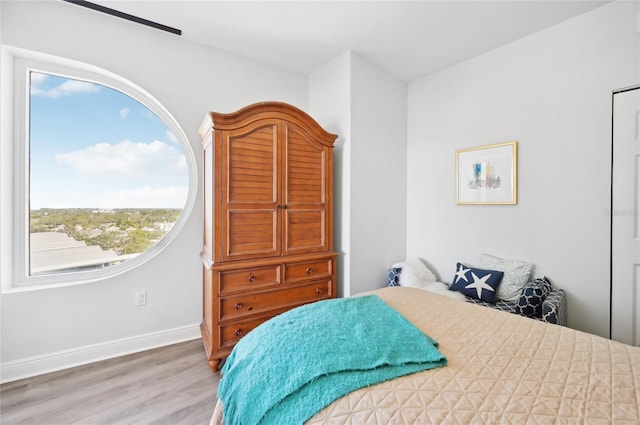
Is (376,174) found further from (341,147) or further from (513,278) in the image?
(513,278)

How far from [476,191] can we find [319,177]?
1552 mm

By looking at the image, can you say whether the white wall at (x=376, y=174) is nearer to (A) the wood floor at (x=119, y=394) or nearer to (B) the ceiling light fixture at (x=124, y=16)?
(A) the wood floor at (x=119, y=394)

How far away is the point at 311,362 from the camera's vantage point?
916 millimetres

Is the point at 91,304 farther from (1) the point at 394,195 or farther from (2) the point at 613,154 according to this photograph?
(2) the point at 613,154

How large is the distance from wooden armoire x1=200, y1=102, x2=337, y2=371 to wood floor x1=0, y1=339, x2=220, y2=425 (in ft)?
0.72

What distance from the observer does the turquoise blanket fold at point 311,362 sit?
2.74ft

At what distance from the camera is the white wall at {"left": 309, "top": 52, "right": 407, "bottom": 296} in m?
2.66

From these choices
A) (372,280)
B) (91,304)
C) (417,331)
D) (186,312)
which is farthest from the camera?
(372,280)

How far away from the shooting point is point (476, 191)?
2668mm

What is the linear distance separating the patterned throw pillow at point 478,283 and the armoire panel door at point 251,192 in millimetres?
1699

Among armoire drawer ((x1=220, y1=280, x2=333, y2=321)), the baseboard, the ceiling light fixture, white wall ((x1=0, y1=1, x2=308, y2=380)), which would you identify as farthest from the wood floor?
the ceiling light fixture

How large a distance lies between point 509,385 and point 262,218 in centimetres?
179

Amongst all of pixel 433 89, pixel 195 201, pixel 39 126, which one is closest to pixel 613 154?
pixel 433 89

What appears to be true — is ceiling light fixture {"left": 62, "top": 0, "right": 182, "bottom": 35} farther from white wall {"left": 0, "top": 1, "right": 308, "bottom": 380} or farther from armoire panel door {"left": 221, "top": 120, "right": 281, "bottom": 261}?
armoire panel door {"left": 221, "top": 120, "right": 281, "bottom": 261}
